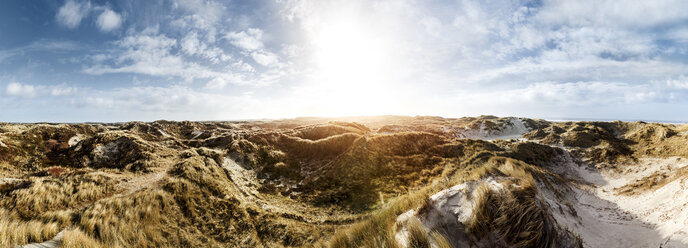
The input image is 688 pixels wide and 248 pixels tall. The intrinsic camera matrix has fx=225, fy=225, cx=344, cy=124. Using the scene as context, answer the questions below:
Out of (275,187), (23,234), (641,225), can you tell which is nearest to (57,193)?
(23,234)

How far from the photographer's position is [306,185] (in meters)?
16.5

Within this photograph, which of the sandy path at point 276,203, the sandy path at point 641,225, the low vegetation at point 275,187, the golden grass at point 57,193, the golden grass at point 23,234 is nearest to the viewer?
the low vegetation at point 275,187

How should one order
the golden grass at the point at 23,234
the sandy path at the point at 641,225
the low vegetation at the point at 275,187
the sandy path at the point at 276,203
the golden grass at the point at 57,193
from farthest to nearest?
the sandy path at the point at 276,203 < the golden grass at the point at 57,193 < the golden grass at the point at 23,234 < the sandy path at the point at 641,225 < the low vegetation at the point at 275,187

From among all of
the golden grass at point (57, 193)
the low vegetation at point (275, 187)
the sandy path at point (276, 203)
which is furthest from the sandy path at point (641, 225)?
the golden grass at point (57, 193)

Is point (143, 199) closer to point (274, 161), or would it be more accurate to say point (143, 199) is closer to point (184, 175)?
point (184, 175)

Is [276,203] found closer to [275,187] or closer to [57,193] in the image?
[275,187]

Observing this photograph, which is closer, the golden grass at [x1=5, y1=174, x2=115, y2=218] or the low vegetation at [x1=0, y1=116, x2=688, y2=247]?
the low vegetation at [x1=0, y1=116, x2=688, y2=247]

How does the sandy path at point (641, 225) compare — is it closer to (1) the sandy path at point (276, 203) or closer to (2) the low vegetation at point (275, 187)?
(2) the low vegetation at point (275, 187)

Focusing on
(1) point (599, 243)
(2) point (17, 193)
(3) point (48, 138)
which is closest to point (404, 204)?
(1) point (599, 243)

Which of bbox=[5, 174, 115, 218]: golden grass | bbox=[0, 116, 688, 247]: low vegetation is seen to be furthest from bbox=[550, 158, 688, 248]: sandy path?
bbox=[5, 174, 115, 218]: golden grass

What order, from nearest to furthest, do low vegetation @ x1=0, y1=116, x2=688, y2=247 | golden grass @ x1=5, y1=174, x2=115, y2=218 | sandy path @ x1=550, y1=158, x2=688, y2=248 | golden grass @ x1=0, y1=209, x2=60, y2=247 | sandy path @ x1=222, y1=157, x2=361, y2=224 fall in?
low vegetation @ x1=0, y1=116, x2=688, y2=247
sandy path @ x1=550, y1=158, x2=688, y2=248
golden grass @ x1=0, y1=209, x2=60, y2=247
golden grass @ x1=5, y1=174, x2=115, y2=218
sandy path @ x1=222, y1=157, x2=361, y2=224

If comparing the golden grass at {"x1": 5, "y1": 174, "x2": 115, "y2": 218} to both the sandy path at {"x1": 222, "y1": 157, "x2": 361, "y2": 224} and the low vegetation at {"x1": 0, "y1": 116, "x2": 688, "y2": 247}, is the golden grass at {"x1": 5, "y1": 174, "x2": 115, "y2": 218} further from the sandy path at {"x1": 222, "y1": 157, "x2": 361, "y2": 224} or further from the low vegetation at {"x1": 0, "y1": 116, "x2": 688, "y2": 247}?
the sandy path at {"x1": 222, "y1": 157, "x2": 361, "y2": 224}

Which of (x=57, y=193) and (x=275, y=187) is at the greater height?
(x=57, y=193)

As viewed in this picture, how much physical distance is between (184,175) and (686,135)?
134ft
